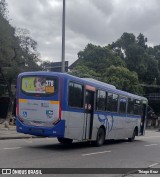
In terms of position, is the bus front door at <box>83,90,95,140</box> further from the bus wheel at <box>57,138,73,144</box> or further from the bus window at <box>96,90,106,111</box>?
the bus wheel at <box>57,138,73,144</box>

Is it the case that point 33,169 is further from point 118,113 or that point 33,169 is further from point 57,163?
point 118,113

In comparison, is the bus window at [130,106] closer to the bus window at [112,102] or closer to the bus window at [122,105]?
the bus window at [122,105]

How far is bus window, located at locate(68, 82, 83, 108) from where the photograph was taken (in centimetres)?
1738

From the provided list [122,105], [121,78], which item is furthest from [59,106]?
[121,78]

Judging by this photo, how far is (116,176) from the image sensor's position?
1160 centimetres

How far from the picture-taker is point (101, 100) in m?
20.6

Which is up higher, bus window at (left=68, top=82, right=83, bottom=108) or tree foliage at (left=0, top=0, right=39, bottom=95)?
tree foliage at (left=0, top=0, right=39, bottom=95)

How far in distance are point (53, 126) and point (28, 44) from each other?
27.5 meters

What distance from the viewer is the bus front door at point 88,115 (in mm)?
18859

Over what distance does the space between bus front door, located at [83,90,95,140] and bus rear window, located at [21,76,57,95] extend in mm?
2113

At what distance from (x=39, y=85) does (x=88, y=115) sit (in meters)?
2.92

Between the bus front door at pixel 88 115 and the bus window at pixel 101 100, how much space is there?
2.13 feet

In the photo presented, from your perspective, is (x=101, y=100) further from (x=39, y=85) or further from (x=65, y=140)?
(x=39, y=85)

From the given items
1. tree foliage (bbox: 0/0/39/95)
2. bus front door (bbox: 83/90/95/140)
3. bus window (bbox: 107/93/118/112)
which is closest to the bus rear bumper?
bus front door (bbox: 83/90/95/140)
